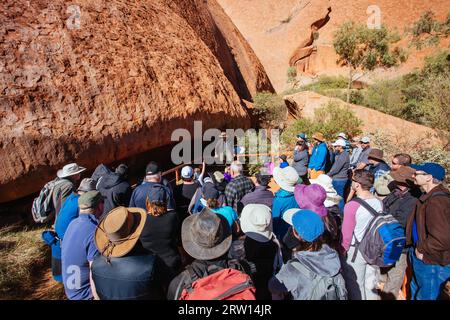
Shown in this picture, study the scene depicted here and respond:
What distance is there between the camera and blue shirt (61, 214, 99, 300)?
2.38m

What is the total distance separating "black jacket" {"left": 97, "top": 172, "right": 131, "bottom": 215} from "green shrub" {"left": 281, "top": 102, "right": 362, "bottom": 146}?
368 inches

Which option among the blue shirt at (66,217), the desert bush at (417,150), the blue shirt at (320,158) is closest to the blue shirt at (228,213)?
the blue shirt at (66,217)

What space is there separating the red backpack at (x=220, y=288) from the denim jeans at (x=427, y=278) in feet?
7.09

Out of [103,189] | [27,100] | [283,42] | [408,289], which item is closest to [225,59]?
[27,100]

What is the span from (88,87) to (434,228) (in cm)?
633

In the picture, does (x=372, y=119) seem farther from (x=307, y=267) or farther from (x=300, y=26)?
(x=300, y=26)

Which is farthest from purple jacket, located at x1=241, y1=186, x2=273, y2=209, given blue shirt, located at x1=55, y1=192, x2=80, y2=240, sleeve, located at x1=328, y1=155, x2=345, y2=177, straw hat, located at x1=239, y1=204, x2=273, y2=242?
sleeve, located at x1=328, y1=155, x2=345, y2=177

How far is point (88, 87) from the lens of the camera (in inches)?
211

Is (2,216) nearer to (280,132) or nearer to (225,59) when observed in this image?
(280,132)

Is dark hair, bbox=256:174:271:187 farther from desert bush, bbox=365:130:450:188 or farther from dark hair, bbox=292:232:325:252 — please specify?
desert bush, bbox=365:130:450:188

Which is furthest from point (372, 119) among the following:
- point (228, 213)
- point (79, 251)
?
point (79, 251)

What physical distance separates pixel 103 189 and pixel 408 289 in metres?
4.44

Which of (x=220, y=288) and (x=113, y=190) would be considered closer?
(x=220, y=288)

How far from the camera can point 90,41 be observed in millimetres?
5898
